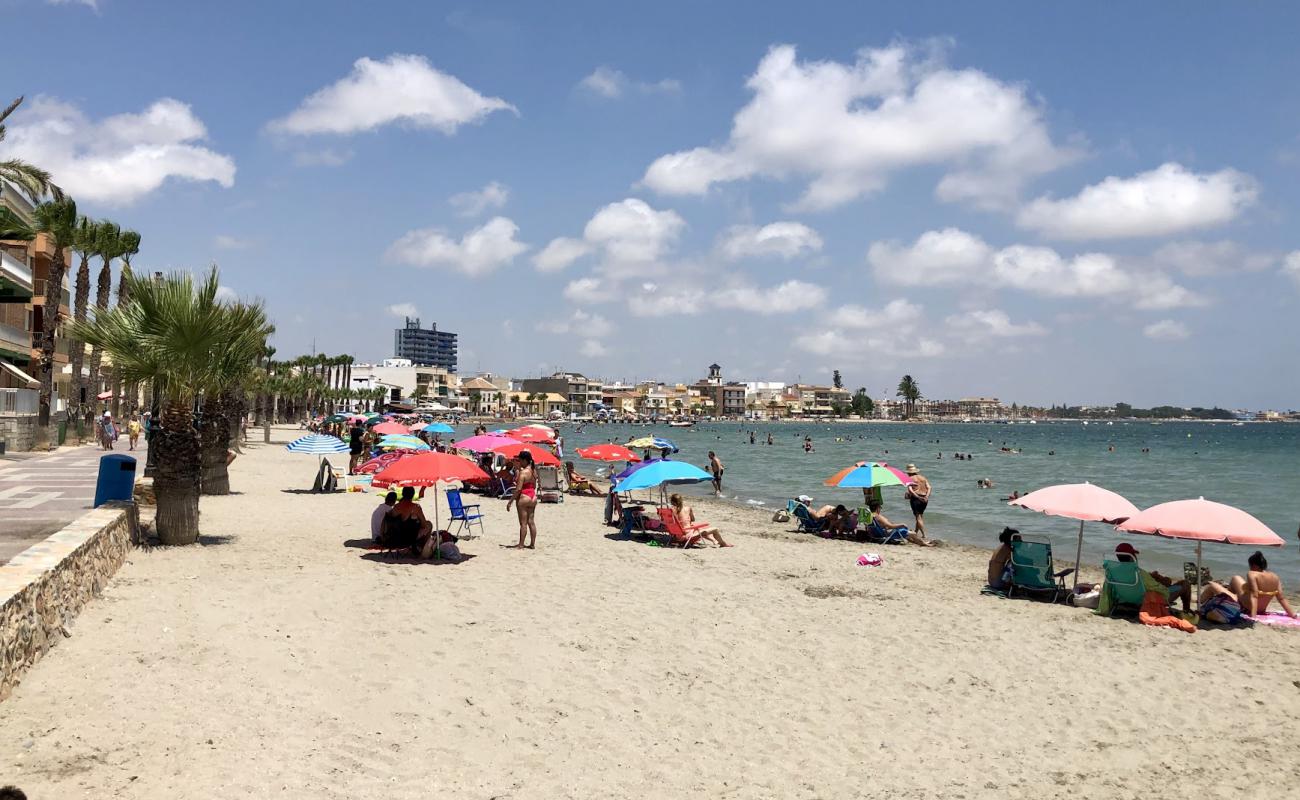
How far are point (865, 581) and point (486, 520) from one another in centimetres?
784

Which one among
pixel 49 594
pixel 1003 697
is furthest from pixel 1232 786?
pixel 49 594

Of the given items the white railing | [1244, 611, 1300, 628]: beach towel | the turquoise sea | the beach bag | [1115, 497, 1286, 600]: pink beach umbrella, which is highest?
the white railing

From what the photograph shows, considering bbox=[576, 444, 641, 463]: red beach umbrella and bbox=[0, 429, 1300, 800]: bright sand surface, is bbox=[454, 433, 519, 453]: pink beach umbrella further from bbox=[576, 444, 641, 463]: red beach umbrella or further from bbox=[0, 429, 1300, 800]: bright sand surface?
bbox=[0, 429, 1300, 800]: bright sand surface

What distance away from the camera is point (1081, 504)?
1093 centimetres

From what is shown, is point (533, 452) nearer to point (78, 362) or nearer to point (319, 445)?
point (319, 445)

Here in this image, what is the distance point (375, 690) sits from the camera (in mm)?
6574

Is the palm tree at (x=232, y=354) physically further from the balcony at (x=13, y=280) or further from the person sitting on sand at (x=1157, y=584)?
the balcony at (x=13, y=280)

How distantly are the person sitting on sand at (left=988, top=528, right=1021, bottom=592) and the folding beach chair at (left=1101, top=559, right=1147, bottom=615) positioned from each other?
1426mm

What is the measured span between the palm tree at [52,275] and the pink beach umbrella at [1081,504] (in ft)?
96.7

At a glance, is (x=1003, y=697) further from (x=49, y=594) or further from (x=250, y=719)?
(x=49, y=594)

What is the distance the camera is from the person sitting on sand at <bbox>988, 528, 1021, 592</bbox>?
1164cm

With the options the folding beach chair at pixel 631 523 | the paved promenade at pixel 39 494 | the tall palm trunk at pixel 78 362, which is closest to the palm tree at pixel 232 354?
the paved promenade at pixel 39 494

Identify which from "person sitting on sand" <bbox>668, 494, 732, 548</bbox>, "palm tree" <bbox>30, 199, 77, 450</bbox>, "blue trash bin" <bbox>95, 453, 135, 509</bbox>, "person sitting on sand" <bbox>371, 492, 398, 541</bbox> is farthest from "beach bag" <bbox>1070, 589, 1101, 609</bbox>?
"palm tree" <bbox>30, 199, 77, 450</bbox>

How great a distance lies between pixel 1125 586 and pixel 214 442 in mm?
14949
